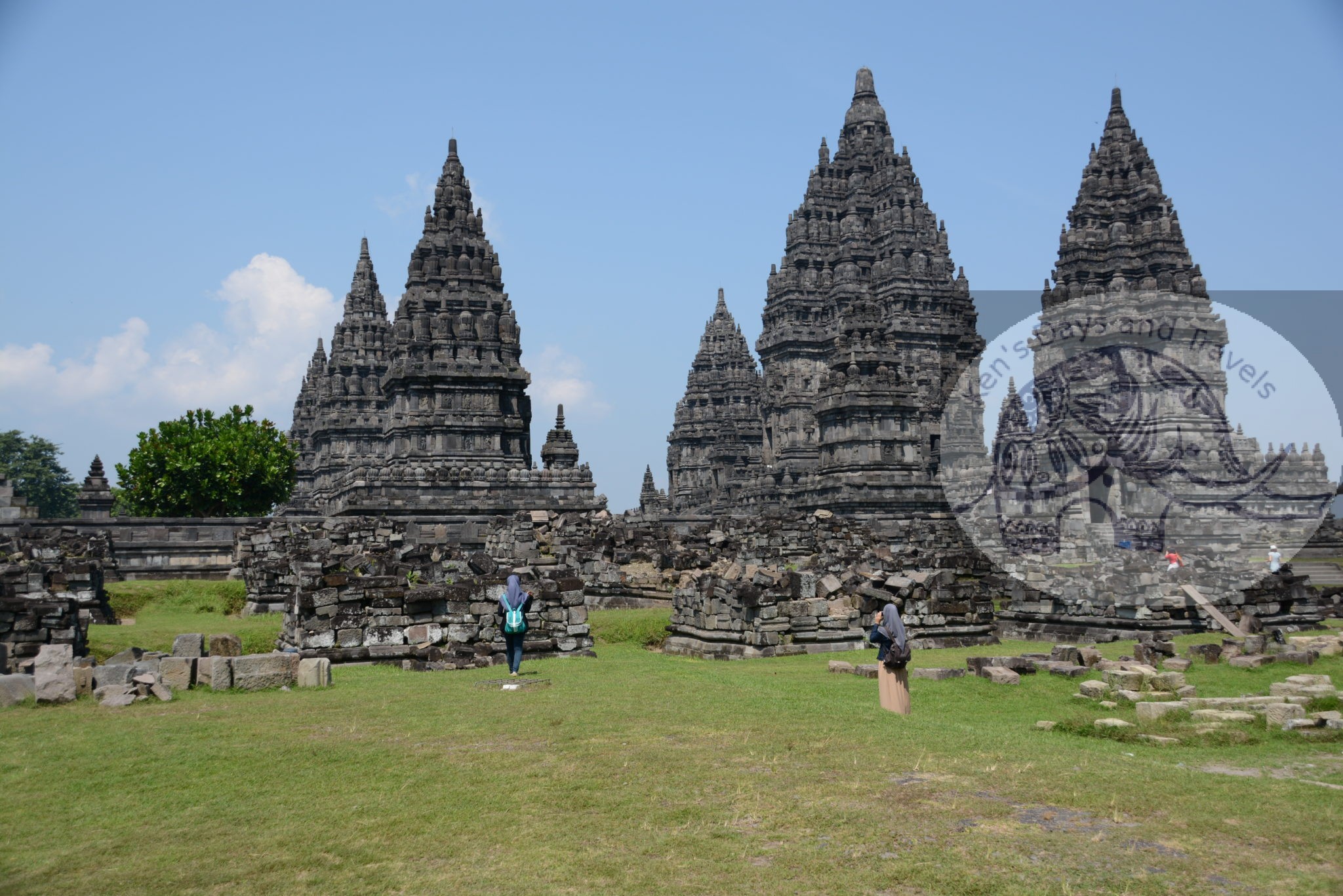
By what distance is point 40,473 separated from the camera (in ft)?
267

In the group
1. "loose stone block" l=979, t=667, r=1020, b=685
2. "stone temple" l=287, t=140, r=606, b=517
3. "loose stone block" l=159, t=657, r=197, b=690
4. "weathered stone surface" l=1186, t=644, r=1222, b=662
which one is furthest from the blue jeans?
"stone temple" l=287, t=140, r=606, b=517

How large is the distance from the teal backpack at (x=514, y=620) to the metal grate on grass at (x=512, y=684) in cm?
74

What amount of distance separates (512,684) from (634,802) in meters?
5.35

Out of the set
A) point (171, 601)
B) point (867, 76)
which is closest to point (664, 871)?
point (171, 601)

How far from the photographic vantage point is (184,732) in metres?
9.30

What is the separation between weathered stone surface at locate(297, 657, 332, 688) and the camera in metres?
12.2

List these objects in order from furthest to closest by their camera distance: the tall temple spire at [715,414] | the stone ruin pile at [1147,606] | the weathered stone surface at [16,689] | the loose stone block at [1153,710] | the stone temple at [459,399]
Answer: the tall temple spire at [715,414] → the stone temple at [459,399] → the stone ruin pile at [1147,606] → the weathered stone surface at [16,689] → the loose stone block at [1153,710]

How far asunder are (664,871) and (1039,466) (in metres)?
52.0

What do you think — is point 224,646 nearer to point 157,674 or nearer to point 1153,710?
point 157,674

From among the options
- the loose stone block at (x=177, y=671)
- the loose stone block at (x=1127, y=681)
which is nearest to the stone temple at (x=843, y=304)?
the loose stone block at (x=1127, y=681)

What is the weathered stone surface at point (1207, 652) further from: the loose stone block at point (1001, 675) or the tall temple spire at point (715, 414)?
the tall temple spire at point (715, 414)

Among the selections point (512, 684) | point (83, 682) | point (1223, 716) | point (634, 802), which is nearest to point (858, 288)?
point (512, 684)

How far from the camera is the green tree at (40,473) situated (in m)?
80.6

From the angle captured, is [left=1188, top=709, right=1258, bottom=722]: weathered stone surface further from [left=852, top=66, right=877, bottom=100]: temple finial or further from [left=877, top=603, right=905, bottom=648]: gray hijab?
[left=852, top=66, right=877, bottom=100]: temple finial
